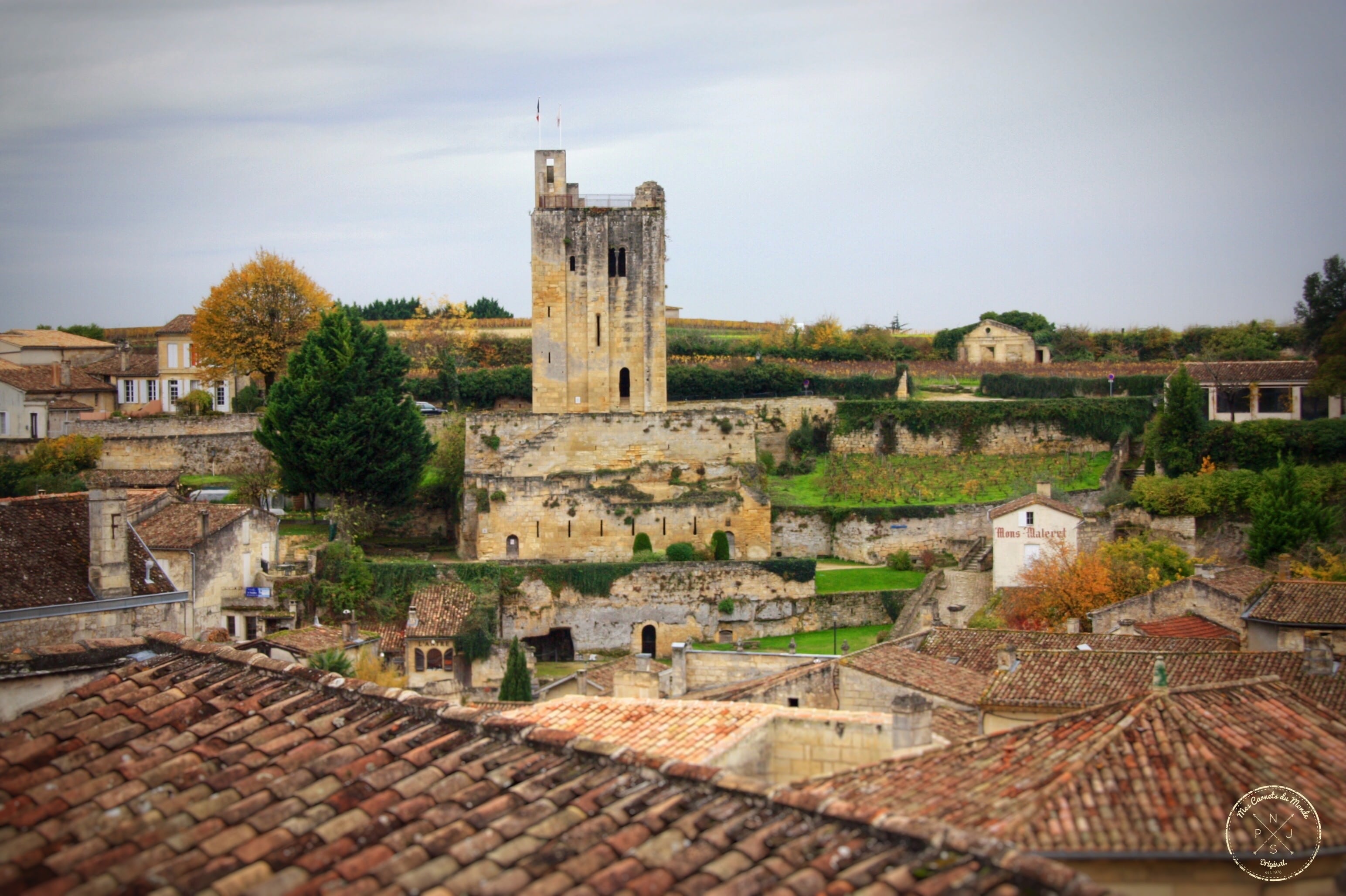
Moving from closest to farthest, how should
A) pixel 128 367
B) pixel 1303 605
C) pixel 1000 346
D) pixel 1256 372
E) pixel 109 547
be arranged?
pixel 109 547
pixel 1303 605
pixel 1256 372
pixel 128 367
pixel 1000 346

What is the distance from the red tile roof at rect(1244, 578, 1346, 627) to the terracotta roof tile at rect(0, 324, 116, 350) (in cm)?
5296

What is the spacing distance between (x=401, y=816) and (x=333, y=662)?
1708 centimetres

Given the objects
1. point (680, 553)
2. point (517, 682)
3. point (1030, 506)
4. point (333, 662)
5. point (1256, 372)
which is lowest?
point (517, 682)

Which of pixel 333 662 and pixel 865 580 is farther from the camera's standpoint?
pixel 865 580

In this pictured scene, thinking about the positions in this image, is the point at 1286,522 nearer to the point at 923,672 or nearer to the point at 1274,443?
the point at 1274,443

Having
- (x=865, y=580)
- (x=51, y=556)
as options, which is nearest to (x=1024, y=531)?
(x=865, y=580)

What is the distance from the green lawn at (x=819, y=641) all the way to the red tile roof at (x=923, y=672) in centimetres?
1031

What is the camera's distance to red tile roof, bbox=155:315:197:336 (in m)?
54.2

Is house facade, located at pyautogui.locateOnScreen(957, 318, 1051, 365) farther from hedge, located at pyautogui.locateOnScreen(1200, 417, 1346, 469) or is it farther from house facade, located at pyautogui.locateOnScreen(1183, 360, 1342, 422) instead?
hedge, located at pyautogui.locateOnScreen(1200, 417, 1346, 469)

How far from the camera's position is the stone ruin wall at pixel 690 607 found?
36625mm

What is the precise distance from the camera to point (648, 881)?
255 inches

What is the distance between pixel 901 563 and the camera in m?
40.3

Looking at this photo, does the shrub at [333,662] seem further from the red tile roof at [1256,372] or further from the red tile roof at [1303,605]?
the red tile roof at [1256,372]

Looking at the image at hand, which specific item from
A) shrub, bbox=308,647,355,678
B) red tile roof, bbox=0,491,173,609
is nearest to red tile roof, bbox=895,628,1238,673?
shrub, bbox=308,647,355,678
